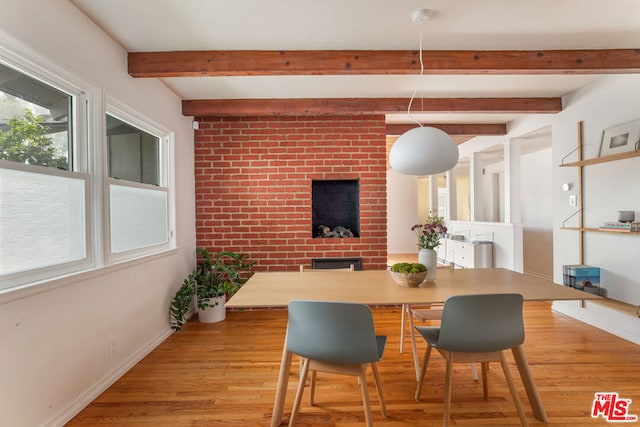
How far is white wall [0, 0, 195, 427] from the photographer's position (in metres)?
1.53

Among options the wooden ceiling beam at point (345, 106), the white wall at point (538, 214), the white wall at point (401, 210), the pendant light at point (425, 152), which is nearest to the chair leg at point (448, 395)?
the pendant light at point (425, 152)

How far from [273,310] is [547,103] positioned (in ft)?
12.8

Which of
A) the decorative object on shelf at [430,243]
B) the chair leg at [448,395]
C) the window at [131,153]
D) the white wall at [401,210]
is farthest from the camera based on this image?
the white wall at [401,210]

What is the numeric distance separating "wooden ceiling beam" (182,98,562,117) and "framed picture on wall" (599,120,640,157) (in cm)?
75

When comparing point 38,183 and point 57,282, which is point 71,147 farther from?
point 57,282

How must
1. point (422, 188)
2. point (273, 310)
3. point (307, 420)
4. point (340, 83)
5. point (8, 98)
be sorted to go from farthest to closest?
point (422, 188) < point (273, 310) < point (340, 83) < point (307, 420) < point (8, 98)

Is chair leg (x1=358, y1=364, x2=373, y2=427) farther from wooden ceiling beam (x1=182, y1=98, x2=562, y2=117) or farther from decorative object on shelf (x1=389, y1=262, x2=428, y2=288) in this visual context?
wooden ceiling beam (x1=182, y1=98, x2=562, y2=117)

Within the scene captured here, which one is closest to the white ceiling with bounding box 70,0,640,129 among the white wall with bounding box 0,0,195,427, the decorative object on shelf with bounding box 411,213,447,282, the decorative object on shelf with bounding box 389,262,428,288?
the white wall with bounding box 0,0,195,427

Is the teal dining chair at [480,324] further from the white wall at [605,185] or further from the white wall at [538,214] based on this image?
the white wall at [538,214]

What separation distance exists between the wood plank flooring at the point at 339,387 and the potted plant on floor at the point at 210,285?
329mm

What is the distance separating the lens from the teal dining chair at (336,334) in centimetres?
140

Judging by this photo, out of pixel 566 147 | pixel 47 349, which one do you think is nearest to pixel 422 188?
pixel 566 147

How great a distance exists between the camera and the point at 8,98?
5.19 ft

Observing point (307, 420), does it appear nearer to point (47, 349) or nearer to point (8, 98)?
point (47, 349)
